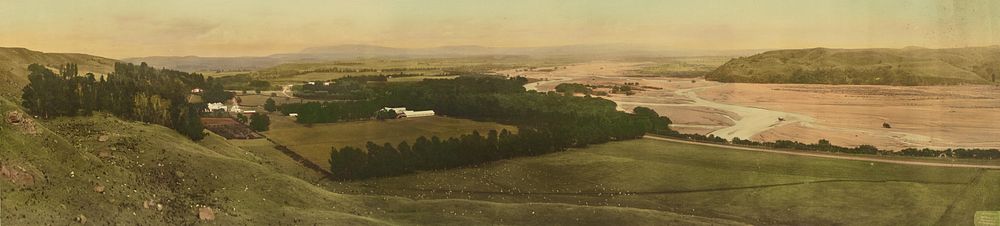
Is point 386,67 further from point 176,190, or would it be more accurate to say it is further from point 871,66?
point 871,66

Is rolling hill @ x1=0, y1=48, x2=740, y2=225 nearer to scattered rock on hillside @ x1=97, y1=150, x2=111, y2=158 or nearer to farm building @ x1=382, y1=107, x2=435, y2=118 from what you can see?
scattered rock on hillside @ x1=97, y1=150, x2=111, y2=158

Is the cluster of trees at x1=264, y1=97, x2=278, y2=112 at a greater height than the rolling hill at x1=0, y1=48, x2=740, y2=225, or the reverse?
the cluster of trees at x1=264, y1=97, x2=278, y2=112

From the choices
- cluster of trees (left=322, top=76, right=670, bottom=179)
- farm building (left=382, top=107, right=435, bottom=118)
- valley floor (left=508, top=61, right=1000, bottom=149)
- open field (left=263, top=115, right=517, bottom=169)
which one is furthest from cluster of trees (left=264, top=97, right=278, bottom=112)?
valley floor (left=508, top=61, right=1000, bottom=149)

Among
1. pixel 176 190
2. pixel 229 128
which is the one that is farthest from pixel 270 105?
pixel 176 190

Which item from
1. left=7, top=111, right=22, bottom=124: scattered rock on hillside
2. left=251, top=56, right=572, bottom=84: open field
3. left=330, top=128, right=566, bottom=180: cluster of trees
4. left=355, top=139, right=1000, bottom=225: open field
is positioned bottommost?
left=355, top=139, right=1000, bottom=225: open field

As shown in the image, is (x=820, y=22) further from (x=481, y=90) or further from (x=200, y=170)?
(x=200, y=170)

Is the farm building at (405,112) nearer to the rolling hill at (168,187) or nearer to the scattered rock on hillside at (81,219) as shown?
the rolling hill at (168,187)

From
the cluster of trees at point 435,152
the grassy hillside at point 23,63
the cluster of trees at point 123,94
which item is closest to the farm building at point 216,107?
the cluster of trees at point 123,94
